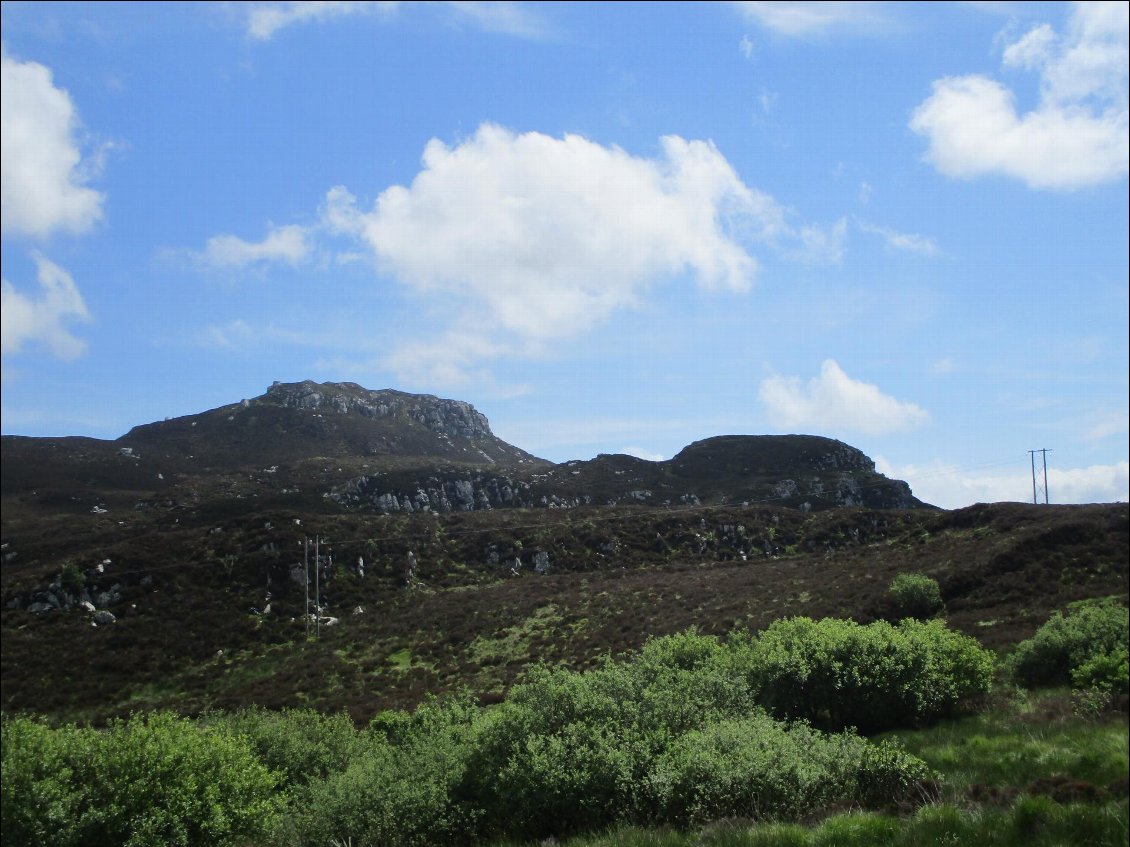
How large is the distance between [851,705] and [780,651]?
2453 millimetres

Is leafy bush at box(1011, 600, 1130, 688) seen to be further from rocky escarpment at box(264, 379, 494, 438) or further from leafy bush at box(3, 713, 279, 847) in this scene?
rocky escarpment at box(264, 379, 494, 438)

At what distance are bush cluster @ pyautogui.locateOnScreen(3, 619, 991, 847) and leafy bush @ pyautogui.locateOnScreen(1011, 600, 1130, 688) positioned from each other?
2.42 m

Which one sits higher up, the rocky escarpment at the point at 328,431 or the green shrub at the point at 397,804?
the rocky escarpment at the point at 328,431

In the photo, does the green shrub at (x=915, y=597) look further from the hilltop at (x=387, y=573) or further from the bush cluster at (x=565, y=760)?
the bush cluster at (x=565, y=760)

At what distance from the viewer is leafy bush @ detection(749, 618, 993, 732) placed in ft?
67.6

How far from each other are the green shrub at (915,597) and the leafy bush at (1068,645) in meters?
11.7

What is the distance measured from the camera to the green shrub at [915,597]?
1449 inches

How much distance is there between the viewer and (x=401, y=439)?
153 meters

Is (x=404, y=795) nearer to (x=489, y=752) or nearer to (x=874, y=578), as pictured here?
(x=489, y=752)

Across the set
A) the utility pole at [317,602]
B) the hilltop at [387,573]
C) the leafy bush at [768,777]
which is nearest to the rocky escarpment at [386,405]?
the hilltop at [387,573]

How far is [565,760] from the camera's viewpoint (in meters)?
13.8

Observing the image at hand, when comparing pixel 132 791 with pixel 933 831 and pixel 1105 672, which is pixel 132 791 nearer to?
pixel 933 831

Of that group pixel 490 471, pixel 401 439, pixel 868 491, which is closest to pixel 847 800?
pixel 868 491

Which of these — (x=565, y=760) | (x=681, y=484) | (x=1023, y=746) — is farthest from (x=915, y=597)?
(x=681, y=484)
